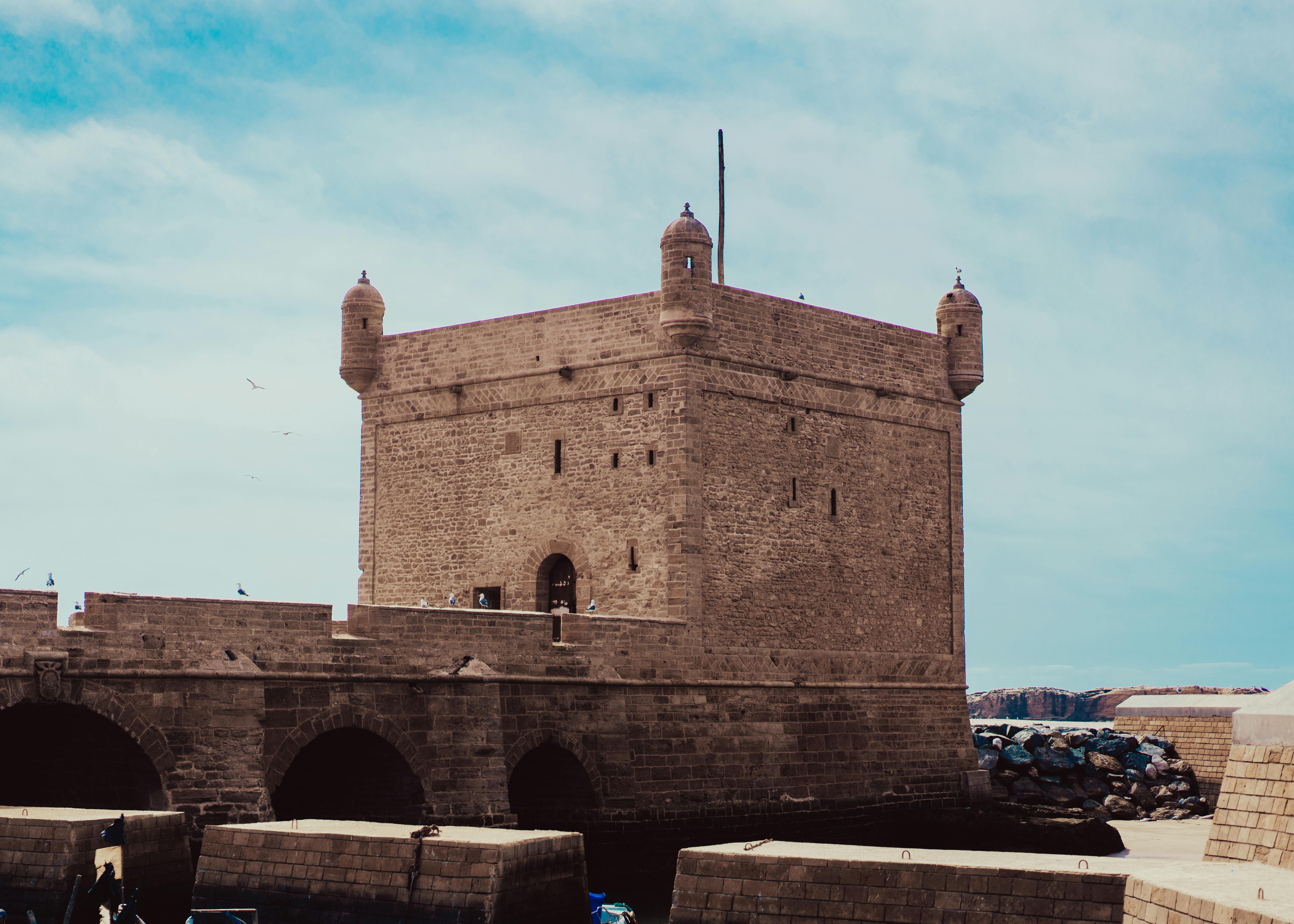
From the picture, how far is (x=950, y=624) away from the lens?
100 feet

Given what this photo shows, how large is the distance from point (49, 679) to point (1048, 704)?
66844 mm

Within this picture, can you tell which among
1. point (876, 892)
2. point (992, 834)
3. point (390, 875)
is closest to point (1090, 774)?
point (992, 834)

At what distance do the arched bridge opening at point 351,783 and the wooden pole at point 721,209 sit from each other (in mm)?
12371

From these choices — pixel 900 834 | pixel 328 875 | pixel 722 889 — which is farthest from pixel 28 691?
pixel 900 834

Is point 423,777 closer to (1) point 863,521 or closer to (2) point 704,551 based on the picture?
(2) point 704,551

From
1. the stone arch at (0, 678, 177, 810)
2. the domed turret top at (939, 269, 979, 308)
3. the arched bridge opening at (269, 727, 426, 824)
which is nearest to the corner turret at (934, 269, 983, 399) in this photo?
the domed turret top at (939, 269, 979, 308)

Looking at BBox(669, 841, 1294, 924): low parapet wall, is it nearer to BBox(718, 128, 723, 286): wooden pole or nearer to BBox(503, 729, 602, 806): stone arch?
BBox(503, 729, 602, 806): stone arch

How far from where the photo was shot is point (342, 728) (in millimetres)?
20828

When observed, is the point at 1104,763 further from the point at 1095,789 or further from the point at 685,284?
the point at 685,284

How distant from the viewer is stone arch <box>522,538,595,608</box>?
2686 cm

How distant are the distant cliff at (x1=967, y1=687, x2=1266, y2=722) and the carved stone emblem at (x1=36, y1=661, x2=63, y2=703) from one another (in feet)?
193

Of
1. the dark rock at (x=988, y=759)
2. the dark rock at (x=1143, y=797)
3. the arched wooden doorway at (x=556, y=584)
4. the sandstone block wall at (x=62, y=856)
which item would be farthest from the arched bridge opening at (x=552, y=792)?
the dark rock at (x=1143, y=797)

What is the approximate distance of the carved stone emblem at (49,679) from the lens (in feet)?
58.0

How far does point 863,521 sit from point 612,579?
5.21m
